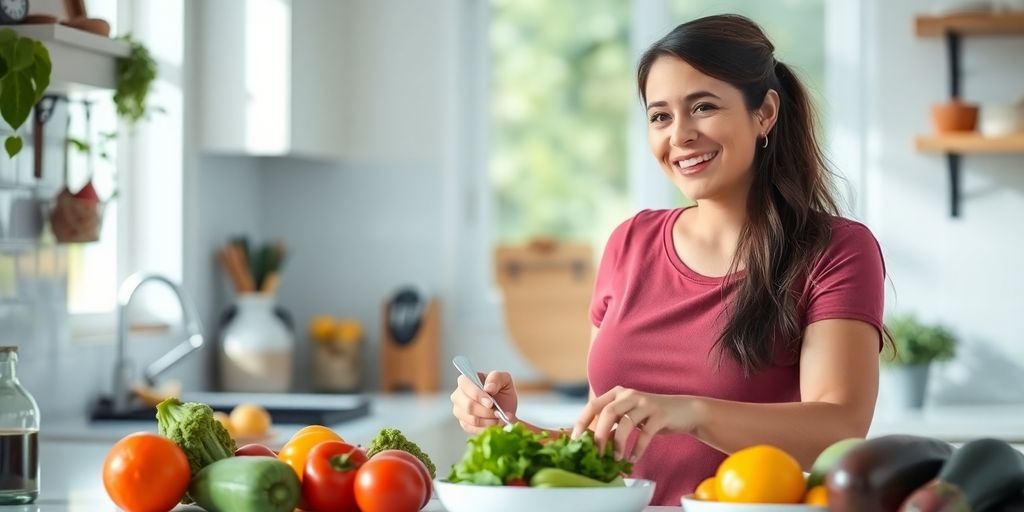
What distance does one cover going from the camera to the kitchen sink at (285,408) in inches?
117

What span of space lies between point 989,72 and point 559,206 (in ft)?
4.45

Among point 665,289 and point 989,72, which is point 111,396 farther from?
point 989,72

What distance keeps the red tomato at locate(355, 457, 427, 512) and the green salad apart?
58 millimetres

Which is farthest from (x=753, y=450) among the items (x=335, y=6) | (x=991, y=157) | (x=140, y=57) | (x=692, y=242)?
(x=335, y=6)

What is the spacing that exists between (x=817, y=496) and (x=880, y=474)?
77 mm

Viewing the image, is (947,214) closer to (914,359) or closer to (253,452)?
(914,359)

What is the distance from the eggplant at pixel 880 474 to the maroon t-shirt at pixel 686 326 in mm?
530

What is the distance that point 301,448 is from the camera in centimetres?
144

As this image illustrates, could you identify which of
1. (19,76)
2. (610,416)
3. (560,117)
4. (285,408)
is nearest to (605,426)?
(610,416)

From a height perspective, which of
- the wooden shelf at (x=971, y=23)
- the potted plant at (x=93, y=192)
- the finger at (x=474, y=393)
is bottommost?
the finger at (x=474, y=393)

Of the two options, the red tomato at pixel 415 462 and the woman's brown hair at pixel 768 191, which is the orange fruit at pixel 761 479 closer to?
the red tomato at pixel 415 462

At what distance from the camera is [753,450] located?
122cm

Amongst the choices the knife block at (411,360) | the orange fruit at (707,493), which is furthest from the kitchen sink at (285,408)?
the orange fruit at (707,493)

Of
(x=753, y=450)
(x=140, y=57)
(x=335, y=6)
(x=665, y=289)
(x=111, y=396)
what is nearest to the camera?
(x=753, y=450)
